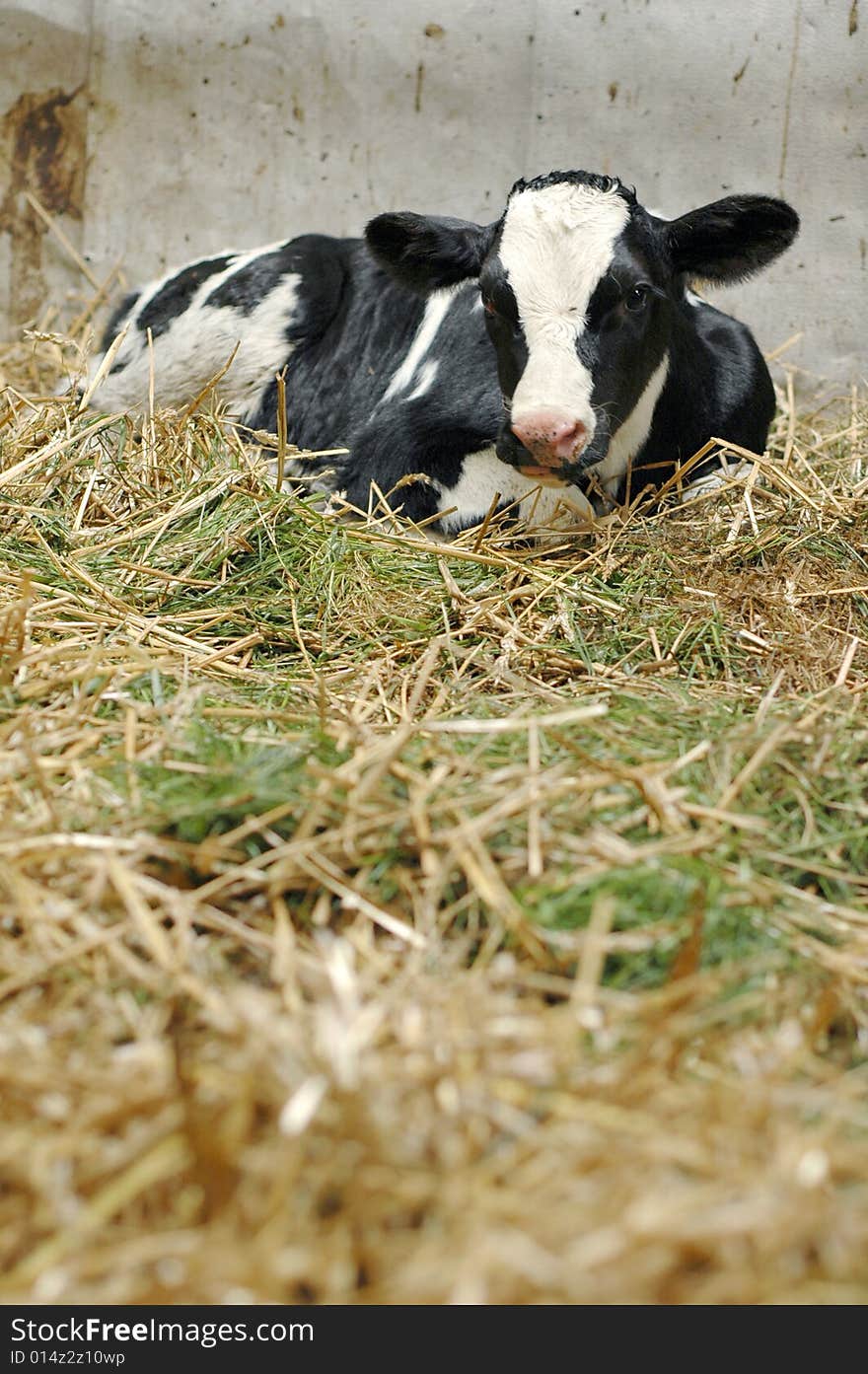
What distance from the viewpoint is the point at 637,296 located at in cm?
366

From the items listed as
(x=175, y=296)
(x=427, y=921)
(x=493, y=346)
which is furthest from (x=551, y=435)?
(x=175, y=296)

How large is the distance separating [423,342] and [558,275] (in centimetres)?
117

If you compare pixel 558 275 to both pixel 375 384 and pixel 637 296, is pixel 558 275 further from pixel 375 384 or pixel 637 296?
pixel 375 384

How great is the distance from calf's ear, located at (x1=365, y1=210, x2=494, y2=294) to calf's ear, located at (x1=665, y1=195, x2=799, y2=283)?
623 millimetres

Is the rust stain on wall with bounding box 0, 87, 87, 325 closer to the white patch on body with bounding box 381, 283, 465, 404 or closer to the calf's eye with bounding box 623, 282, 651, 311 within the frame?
the white patch on body with bounding box 381, 283, 465, 404

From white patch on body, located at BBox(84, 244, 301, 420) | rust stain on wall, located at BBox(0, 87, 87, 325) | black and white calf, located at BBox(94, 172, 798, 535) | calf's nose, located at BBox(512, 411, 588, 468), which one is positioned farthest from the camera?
rust stain on wall, located at BBox(0, 87, 87, 325)

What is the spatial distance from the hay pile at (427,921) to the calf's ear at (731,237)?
100 cm

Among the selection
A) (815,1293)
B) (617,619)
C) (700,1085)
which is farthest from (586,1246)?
(617,619)

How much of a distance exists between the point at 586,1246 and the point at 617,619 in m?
2.15

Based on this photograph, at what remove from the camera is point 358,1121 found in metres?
1.39

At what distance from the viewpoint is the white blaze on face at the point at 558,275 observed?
344cm

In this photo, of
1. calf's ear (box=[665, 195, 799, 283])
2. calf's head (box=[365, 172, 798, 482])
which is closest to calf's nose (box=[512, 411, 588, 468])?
calf's head (box=[365, 172, 798, 482])

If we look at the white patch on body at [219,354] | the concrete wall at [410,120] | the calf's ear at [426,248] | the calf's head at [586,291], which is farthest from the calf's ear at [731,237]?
the white patch on body at [219,354]

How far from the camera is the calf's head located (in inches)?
135
